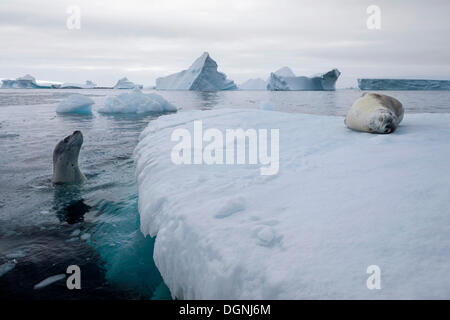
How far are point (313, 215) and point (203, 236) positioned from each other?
0.71 meters

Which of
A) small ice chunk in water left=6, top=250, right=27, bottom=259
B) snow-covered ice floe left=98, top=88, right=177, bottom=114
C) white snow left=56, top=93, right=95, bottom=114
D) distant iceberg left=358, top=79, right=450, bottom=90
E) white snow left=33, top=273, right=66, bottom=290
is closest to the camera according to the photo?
white snow left=33, top=273, right=66, bottom=290

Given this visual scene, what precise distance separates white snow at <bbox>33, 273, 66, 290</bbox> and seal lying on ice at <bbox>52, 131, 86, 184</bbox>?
8.34 ft

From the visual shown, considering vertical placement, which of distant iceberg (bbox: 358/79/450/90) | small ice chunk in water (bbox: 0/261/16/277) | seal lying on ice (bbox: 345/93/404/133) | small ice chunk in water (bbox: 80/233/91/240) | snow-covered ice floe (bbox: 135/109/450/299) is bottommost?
small ice chunk in water (bbox: 0/261/16/277)

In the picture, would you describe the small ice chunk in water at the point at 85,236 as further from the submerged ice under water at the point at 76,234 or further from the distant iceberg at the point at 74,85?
the distant iceberg at the point at 74,85

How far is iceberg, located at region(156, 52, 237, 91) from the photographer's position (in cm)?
5238

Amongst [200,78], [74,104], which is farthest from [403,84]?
[74,104]

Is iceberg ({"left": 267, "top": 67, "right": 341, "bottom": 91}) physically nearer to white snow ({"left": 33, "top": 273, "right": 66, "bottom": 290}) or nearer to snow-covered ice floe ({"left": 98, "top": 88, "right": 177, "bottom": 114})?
snow-covered ice floe ({"left": 98, "top": 88, "right": 177, "bottom": 114})

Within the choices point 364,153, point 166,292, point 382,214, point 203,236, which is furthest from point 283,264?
point 364,153

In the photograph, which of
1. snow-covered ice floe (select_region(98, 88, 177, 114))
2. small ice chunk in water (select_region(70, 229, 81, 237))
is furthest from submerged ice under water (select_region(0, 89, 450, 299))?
snow-covered ice floe (select_region(98, 88, 177, 114))

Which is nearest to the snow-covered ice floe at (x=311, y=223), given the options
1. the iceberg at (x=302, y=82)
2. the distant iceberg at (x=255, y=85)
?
the iceberg at (x=302, y=82)

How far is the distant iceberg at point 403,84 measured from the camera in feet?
183

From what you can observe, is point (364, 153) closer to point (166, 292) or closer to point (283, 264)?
point (283, 264)

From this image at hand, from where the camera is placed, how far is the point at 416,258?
1.43 meters

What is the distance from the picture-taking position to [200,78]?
53.4 meters
